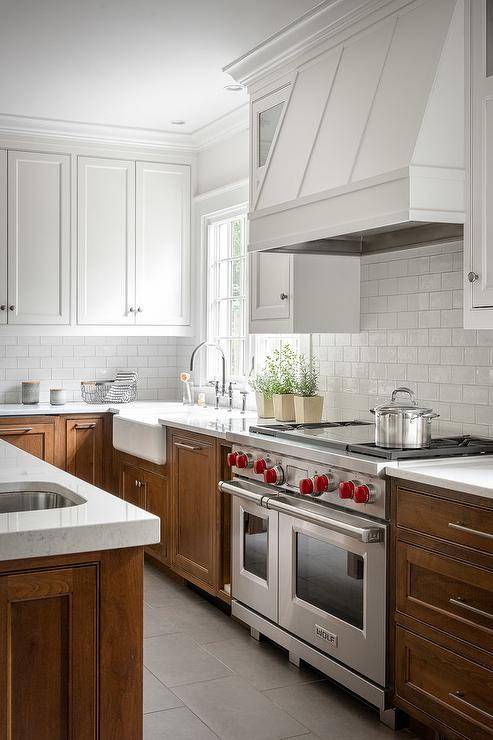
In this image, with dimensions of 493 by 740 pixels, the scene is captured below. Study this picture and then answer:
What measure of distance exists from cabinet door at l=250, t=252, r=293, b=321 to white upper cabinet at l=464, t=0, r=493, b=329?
1.25 metres

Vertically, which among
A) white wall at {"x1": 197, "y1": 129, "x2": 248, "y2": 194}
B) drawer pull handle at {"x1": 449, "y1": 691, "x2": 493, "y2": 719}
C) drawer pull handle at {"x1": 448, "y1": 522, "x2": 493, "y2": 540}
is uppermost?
white wall at {"x1": 197, "y1": 129, "x2": 248, "y2": 194}

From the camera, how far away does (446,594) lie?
2.63 metres

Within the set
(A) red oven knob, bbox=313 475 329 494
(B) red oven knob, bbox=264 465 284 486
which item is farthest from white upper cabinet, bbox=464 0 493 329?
(B) red oven knob, bbox=264 465 284 486

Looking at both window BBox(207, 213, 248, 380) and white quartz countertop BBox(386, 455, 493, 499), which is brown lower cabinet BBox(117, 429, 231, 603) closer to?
window BBox(207, 213, 248, 380)

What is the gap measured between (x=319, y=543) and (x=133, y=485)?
2.16m

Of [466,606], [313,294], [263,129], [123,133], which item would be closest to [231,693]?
[466,606]

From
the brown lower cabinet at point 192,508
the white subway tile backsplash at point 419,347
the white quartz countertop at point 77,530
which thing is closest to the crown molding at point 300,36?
the white subway tile backsplash at point 419,347

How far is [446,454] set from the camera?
300cm

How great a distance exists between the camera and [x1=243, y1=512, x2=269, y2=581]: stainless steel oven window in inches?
145

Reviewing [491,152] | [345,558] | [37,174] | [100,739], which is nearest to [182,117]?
[37,174]

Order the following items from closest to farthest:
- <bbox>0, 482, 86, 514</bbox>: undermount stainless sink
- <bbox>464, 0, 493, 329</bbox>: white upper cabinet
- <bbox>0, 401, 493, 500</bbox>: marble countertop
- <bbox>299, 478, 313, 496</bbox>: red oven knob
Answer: <bbox>0, 482, 86, 514</bbox>: undermount stainless sink, <bbox>0, 401, 493, 500</bbox>: marble countertop, <bbox>464, 0, 493, 329</bbox>: white upper cabinet, <bbox>299, 478, 313, 496</bbox>: red oven knob

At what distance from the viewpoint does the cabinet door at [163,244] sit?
19.4 ft

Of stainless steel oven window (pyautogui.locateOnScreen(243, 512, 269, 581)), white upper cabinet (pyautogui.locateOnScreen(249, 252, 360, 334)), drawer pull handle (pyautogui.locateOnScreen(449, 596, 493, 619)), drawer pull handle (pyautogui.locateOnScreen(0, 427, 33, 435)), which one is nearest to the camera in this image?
drawer pull handle (pyautogui.locateOnScreen(449, 596, 493, 619))

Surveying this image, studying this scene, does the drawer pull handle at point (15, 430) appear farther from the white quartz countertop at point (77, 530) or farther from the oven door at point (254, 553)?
the white quartz countertop at point (77, 530)
